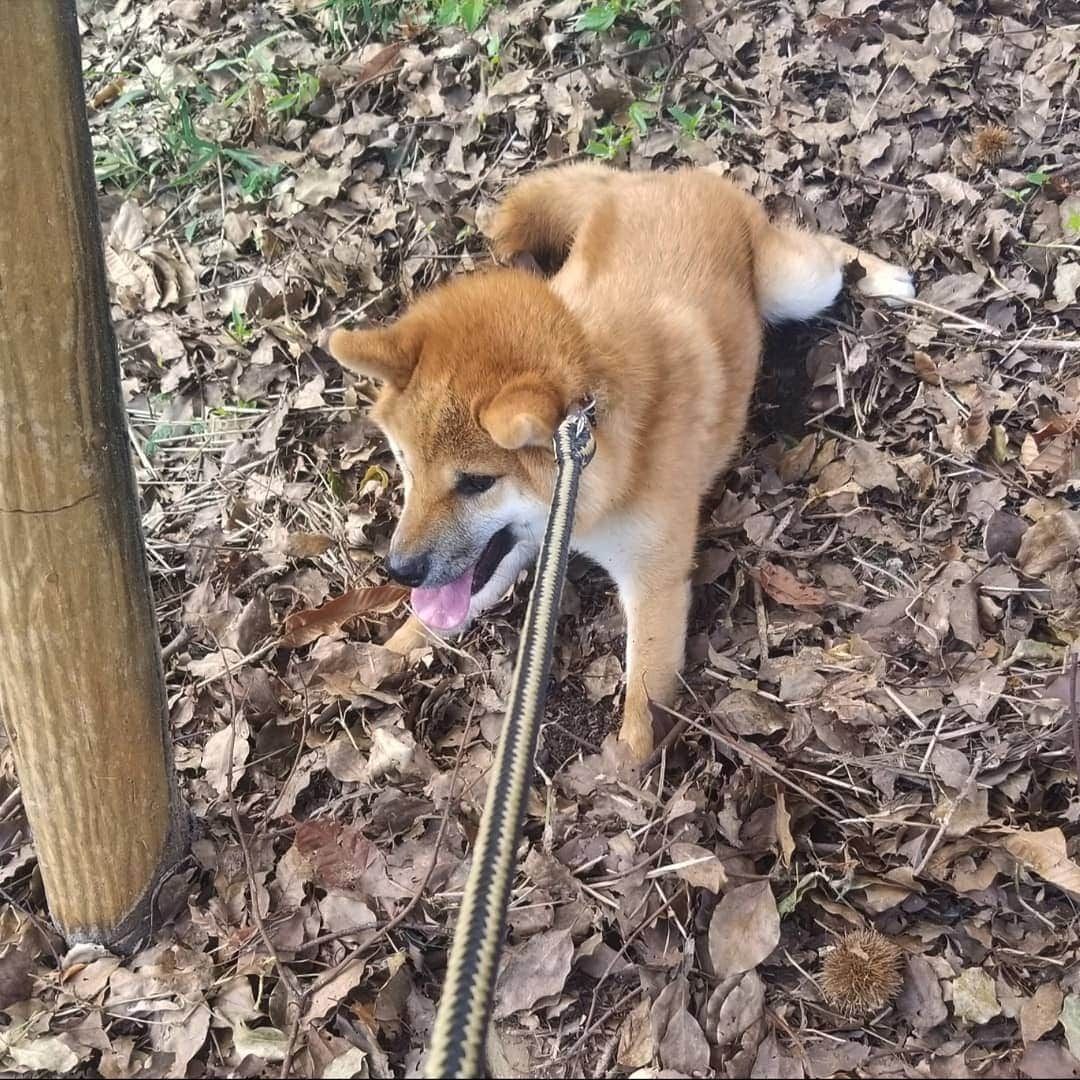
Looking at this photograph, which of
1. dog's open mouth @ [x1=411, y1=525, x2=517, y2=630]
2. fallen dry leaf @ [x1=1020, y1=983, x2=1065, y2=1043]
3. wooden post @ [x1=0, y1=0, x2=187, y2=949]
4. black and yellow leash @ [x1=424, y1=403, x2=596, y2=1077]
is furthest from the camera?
dog's open mouth @ [x1=411, y1=525, x2=517, y2=630]

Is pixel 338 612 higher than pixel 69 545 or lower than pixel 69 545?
lower

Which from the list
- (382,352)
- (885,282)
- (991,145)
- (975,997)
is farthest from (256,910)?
(991,145)

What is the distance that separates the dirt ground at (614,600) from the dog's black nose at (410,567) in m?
0.42

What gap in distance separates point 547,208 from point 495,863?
306 centimetres

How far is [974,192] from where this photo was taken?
11.8 feet

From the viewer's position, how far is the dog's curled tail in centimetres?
367

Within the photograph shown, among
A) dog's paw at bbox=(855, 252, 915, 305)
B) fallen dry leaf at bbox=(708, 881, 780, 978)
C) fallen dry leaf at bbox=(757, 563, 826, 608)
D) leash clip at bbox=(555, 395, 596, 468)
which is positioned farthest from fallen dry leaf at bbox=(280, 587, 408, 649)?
dog's paw at bbox=(855, 252, 915, 305)

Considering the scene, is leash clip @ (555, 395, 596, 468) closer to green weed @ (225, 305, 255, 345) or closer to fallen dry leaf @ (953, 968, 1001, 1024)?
fallen dry leaf @ (953, 968, 1001, 1024)

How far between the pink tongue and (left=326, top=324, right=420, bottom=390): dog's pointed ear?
618mm

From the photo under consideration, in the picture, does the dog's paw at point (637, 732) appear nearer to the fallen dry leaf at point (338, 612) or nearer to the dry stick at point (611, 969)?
the dry stick at point (611, 969)

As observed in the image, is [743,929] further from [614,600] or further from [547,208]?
[547,208]

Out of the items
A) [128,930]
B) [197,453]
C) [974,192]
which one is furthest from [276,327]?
[974,192]

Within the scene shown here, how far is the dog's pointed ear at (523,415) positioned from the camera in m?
2.25

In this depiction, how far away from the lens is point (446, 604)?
9.00 feet
